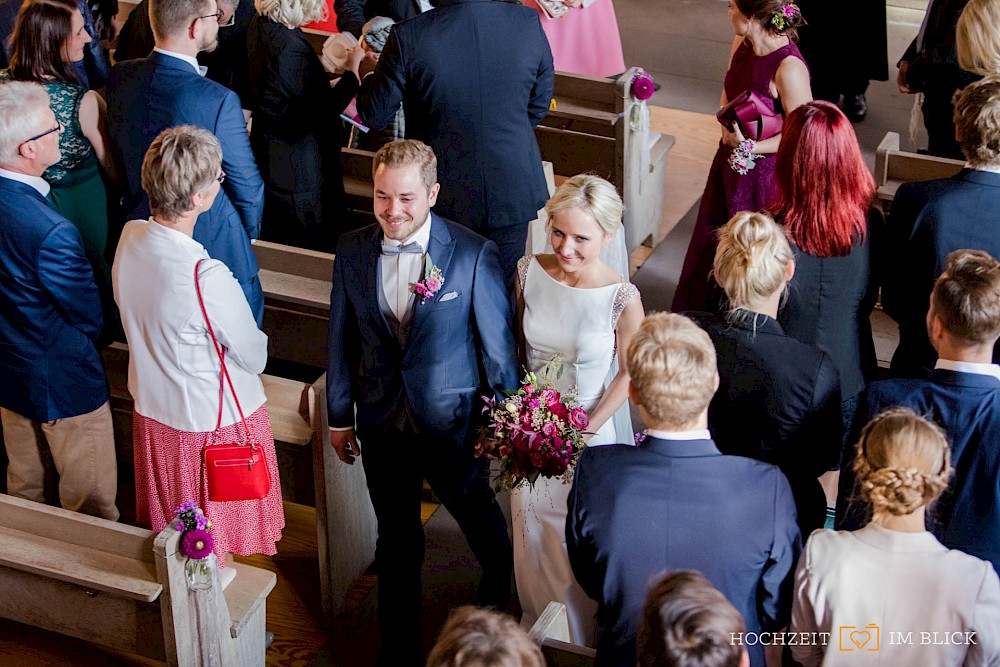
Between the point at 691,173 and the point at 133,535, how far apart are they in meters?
4.94

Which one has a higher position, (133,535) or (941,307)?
(941,307)

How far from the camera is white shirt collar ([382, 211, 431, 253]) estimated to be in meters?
3.26

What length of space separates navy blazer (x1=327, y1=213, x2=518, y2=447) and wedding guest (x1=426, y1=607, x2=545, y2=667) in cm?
142

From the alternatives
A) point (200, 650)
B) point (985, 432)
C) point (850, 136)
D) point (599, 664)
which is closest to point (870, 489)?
point (985, 432)

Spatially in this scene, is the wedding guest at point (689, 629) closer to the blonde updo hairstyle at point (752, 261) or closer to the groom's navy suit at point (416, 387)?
the blonde updo hairstyle at point (752, 261)

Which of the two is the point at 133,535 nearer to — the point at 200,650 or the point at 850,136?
the point at 200,650

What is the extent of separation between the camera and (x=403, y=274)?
332 cm

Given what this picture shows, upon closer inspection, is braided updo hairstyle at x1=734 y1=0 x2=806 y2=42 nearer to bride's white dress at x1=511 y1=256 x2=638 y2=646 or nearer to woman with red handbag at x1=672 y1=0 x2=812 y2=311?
woman with red handbag at x1=672 y1=0 x2=812 y2=311

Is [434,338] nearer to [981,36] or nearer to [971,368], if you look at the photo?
[971,368]

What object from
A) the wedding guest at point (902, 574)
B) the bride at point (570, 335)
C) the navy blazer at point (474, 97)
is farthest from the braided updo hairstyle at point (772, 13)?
the wedding guest at point (902, 574)

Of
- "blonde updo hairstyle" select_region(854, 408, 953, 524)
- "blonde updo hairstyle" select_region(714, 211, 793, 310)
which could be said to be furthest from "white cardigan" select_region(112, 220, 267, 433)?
"blonde updo hairstyle" select_region(854, 408, 953, 524)

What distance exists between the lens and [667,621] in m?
2.01

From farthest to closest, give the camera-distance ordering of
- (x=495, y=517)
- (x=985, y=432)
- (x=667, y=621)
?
(x=495, y=517) → (x=985, y=432) → (x=667, y=621)

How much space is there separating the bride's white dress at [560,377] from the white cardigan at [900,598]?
1.04 m
